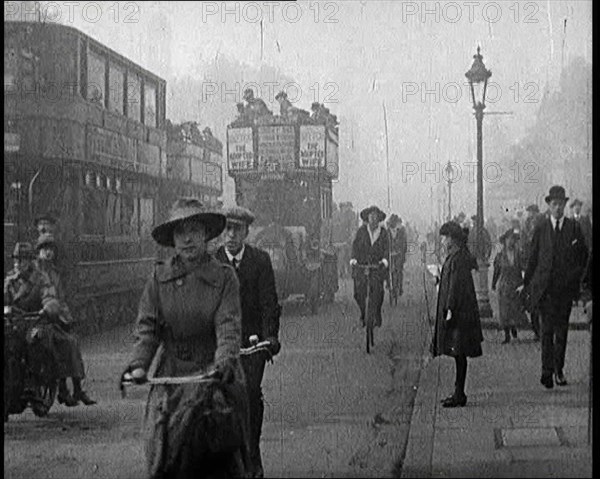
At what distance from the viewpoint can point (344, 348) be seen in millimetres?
4684

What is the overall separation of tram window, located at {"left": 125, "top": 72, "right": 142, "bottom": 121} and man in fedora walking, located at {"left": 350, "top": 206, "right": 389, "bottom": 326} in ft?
4.18

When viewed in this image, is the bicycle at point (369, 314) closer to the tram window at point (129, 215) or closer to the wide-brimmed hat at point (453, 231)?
the wide-brimmed hat at point (453, 231)

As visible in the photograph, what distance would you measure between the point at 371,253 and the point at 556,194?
3.35 ft

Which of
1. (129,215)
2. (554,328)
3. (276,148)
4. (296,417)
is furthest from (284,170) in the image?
(554,328)

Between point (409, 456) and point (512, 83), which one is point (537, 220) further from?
point (409, 456)

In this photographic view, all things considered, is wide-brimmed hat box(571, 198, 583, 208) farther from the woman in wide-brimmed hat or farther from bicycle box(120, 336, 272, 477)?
bicycle box(120, 336, 272, 477)

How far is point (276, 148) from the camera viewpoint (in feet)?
13.8

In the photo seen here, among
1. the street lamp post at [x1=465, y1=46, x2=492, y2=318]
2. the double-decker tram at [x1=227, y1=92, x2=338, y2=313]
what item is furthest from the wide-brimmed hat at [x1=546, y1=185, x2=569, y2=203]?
the double-decker tram at [x1=227, y1=92, x2=338, y2=313]

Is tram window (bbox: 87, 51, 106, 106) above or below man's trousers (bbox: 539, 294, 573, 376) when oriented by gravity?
above

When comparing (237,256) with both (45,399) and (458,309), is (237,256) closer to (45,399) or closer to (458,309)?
(45,399)

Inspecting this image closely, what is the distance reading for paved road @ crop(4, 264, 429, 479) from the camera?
4036 millimetres

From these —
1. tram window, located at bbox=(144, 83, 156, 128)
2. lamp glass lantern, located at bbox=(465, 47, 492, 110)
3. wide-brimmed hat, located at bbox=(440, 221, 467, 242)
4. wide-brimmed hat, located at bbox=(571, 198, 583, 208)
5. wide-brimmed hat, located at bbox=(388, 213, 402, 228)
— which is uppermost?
lamp glass lantern, located at bbox=(465, 47, 492, 110)

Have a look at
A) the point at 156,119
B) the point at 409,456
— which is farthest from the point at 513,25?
the point at 409,456

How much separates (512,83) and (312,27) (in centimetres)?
109
